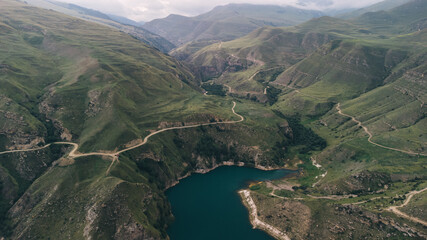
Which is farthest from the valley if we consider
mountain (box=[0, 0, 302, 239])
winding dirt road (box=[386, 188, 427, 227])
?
mountain (box=[0, 0, 302, 239])

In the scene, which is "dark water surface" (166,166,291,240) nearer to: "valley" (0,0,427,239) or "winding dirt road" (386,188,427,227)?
"valley" (0,0,427,239)

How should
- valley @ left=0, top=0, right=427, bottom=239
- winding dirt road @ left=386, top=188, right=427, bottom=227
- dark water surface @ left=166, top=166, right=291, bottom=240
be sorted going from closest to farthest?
winding dirt road @ left=386, top=188, right=427, bottom=227 → valley @ left=0, top=0, right=427, bottom=239 → dark water surface @ left=166, top=166, right=291, bottom=240

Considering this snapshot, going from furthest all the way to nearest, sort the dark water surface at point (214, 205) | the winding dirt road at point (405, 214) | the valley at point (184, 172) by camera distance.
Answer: the dark water surface at point (214, 205) → the valley at point (184, 172) → the winding dirt road at point (405, 214)

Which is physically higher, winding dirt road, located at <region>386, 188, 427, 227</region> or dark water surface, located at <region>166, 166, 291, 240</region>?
winding dirt road, located at <region>386, 188, 427, 227</region>

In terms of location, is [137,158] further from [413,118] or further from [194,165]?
[413,118]

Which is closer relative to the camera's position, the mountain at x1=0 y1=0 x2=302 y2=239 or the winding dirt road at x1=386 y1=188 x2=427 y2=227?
the winding dirt road at x1=386 y1=188 x2=427 y2=227

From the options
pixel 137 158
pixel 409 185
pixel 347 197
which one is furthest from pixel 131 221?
pixel 409 185

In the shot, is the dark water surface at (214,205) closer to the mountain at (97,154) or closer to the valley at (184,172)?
the valley at (184,172)

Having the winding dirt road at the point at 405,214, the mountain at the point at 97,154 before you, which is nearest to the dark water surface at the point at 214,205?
the mountain at the point at 97,154
